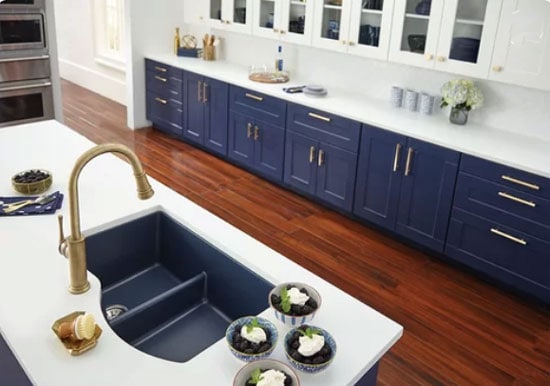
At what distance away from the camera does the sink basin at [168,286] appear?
1784 mm

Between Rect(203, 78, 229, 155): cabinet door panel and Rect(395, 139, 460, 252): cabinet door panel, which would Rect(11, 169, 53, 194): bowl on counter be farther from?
Rect(203, 78, 229, 155): cabinet door panel

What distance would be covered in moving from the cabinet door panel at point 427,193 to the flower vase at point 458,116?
0.43m

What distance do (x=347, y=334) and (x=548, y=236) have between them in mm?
1978

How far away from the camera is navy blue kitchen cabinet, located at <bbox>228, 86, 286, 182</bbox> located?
442cm

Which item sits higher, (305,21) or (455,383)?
(305,21)

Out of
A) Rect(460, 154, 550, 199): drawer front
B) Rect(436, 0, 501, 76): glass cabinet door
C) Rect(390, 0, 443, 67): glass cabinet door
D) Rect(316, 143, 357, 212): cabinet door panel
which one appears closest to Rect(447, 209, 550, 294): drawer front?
Rect(460, 154, 550, 199): drawer front

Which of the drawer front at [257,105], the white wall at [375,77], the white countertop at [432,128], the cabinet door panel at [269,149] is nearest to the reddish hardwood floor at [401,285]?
the cabinet door panel at [269,149]

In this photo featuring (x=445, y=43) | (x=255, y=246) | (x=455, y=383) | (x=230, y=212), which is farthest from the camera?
(x=230, y=212)

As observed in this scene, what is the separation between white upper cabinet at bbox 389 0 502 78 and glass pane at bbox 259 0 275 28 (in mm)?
1330

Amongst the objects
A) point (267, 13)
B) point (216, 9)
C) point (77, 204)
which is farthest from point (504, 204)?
point (216, 9)

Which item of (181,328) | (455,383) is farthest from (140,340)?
(455,383)

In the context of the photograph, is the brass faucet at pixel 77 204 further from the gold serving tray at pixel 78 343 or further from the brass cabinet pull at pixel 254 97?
the brass cabinet pull at pixel 254 97

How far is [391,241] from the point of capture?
12.6 ft

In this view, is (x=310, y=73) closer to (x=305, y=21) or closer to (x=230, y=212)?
(x=305, y=21)
